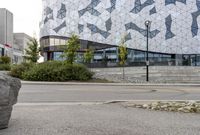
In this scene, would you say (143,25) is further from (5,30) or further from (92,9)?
(5,30)

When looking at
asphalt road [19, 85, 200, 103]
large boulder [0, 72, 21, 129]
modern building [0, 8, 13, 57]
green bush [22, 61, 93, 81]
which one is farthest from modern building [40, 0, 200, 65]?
large boulder [0, 72, 21, 129]

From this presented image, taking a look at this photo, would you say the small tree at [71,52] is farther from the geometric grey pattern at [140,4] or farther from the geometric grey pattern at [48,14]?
the geometric grey pattern at [48,14]

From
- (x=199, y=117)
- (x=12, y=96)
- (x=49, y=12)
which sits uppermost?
(x=49, y=12)

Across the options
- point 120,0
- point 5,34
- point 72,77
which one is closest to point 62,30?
point 120,0

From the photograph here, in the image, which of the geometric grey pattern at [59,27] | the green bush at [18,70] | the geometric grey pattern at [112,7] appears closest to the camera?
the green bush at [18,70]

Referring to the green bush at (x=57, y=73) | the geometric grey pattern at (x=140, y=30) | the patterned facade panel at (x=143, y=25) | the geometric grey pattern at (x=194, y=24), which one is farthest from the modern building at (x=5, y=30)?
the green bush at (x=57, y=73)

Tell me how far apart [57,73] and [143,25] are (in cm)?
4310

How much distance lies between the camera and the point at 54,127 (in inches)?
330

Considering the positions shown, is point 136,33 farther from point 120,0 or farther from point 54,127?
point 54,127

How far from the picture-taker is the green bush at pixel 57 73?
37.7m

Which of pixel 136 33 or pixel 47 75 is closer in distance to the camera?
pixel 47 75

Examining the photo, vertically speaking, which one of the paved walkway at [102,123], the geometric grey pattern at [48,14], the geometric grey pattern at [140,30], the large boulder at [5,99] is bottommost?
the paved walkway at [102,123]

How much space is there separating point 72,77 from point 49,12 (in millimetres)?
48442

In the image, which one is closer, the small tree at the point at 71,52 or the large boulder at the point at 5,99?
the large boulder at the point at 5,99
